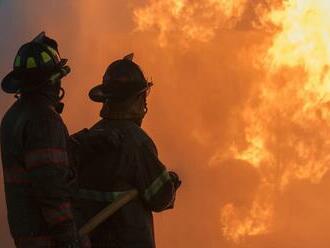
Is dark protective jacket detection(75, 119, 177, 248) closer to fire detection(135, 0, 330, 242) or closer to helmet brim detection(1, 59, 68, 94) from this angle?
helmet brim detection(1, 59, 68, 94)

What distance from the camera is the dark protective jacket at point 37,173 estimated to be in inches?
180

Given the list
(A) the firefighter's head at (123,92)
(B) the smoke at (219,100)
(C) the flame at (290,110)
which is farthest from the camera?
(B) the smoke at (219,100)

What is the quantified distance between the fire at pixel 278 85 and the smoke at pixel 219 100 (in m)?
0.04

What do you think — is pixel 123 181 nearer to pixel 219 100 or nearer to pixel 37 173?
pixel 37 173

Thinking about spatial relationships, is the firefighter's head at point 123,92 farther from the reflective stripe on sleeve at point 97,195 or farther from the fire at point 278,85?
the fire at point 278,85

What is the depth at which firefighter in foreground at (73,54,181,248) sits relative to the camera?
5.41 m

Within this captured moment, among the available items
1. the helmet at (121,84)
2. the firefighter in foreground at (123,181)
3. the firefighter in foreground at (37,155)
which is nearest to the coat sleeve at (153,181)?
the firefighter in foreground at (123,181)

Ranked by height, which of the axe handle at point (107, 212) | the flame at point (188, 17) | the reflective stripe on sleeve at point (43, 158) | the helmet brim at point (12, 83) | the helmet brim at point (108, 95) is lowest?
the axe handle at point (107, 212)

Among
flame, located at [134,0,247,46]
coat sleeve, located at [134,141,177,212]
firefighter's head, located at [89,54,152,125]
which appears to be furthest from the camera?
flame, located at [134,0,247,46]

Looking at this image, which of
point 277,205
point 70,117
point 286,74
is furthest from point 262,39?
point 70,117

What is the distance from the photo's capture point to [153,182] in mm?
5410

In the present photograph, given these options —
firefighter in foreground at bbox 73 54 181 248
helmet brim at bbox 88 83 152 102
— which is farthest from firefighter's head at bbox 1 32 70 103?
helmet brim at bbox 88 83 152 102

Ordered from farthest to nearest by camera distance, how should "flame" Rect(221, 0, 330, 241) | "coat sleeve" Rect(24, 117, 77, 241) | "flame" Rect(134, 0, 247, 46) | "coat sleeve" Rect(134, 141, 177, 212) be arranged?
"flame" Rect(134, 0, 247, 46) < "flame" Rect(221, 0, 330, 241) < "coat sleeve" Rect(134, 141, 177, 212) < "coat sleeve" Rect(24, 117, 77, 241)

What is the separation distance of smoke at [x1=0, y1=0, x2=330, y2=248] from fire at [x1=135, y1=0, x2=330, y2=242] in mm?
41
